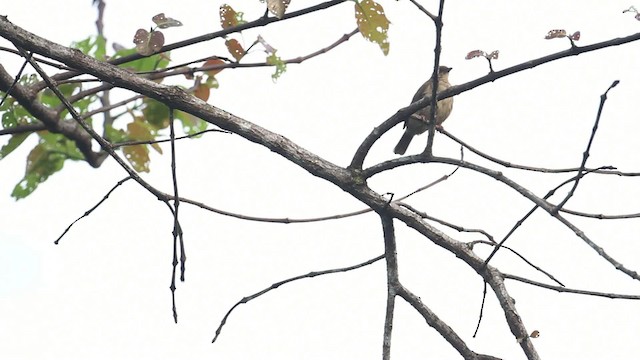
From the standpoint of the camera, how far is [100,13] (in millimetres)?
5188

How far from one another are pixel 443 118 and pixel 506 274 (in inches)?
136

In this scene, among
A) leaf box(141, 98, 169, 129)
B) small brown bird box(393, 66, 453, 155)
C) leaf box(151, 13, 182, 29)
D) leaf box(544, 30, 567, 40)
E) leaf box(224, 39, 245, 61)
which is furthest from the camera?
small brown bird box(393, 66, 453, 155)

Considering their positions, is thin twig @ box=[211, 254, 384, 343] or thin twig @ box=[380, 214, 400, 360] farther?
thin twig @ box=[211, 254, 384, 343]

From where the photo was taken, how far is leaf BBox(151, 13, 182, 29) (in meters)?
3.57

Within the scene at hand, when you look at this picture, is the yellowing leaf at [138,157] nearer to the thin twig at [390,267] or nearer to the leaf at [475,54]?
the thin twig at [390,267]

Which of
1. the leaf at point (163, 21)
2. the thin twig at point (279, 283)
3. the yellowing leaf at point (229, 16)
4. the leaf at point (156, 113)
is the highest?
the leaf at point (156, 113)

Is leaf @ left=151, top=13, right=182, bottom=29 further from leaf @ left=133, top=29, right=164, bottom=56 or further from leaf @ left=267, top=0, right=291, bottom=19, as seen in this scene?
leaf @ left=267, top=0, right=291, bottom=19

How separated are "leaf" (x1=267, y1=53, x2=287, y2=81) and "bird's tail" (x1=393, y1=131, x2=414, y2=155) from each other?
334 centimetres

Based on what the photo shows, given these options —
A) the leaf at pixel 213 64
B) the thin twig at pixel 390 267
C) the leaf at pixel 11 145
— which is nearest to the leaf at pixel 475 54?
the thin twig at pixel 390 267

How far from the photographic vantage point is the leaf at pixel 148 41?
360 cm

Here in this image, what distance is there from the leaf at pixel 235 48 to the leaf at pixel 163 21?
35 cm

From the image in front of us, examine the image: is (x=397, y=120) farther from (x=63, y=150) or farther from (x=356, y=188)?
(x=63, y=150)

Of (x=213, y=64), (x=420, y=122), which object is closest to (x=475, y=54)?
(x=213, y=64)

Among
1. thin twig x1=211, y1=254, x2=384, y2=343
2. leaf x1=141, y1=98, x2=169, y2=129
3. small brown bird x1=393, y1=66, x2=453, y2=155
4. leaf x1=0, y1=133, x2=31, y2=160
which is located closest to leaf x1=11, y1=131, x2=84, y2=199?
leaf x1=0, y1=133, x2=31, y2=160
